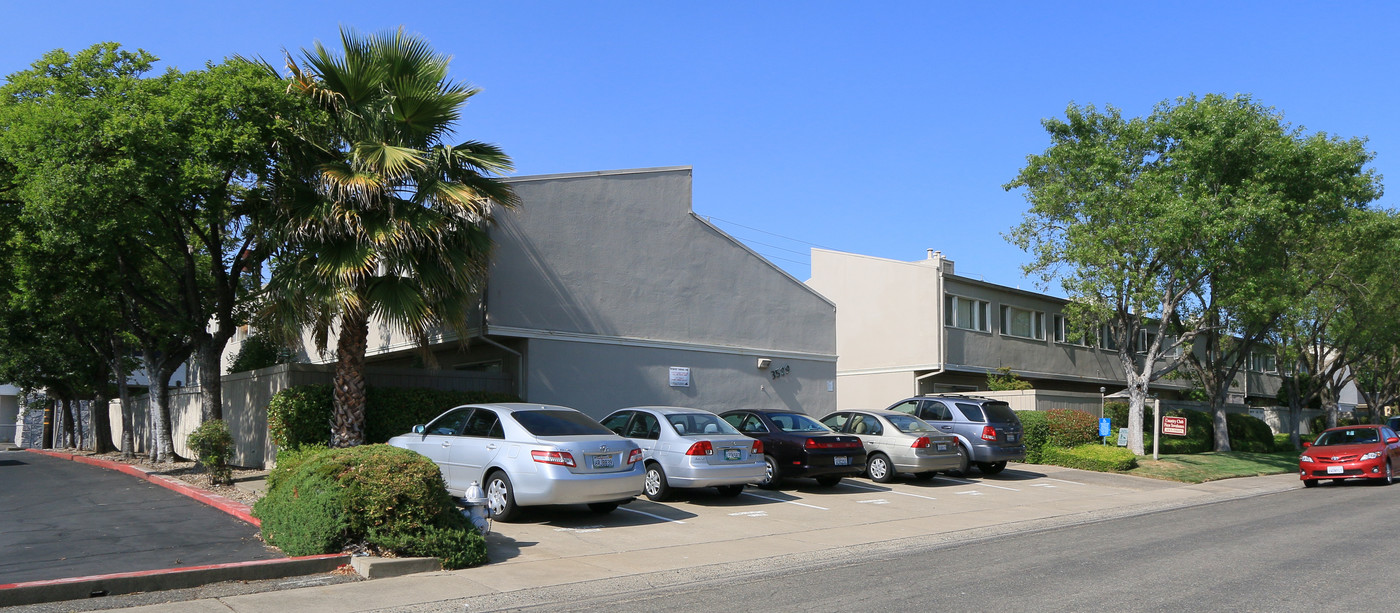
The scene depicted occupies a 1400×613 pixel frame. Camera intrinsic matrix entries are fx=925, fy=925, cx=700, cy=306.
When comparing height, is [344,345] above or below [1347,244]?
below

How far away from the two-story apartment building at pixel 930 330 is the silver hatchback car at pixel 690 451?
51.4 ft

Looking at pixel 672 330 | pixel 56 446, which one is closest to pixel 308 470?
pixel 672 330

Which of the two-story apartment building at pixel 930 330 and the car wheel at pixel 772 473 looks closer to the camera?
the car wheel at pixel 772 473

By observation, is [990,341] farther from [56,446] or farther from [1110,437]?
[56,446]

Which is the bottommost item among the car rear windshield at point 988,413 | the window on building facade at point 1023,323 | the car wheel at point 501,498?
the car wheel at point 501,498

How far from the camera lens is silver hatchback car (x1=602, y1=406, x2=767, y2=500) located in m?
13.8

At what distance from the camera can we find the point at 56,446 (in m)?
40.8

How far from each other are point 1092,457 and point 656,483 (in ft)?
44.5

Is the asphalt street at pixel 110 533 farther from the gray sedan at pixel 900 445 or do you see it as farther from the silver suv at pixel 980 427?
the silver suv at pixel 980 427

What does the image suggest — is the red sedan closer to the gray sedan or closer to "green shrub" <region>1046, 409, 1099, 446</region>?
"green shrub" <region>1046, 409, 1099, 446</region>

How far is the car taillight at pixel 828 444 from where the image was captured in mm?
15789

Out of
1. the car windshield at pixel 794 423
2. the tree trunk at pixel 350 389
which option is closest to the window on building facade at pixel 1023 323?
the car windshield at pixel 794 423

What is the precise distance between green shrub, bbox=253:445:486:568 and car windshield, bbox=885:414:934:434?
1083 centimetres

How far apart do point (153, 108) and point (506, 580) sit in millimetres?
10943
